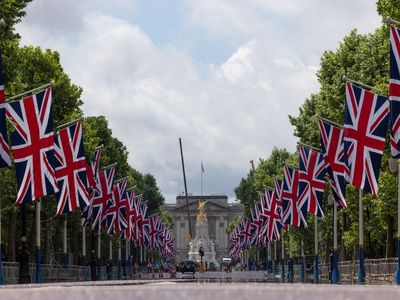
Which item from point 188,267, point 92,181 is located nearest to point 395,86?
point 92,181

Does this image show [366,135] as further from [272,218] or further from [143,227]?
[143,227]

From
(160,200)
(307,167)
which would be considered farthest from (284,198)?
(160,200)

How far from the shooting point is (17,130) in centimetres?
3500

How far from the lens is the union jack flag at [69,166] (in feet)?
140

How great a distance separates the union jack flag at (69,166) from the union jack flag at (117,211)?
74.9 feet

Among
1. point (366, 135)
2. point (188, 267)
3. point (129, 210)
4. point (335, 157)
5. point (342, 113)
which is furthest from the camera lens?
point (188, 267)

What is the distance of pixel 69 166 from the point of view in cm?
4309

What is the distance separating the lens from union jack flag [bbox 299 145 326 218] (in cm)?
4903

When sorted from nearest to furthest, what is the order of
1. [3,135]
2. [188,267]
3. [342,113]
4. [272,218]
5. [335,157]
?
1. [3,135]
2. [335,157]
3. [342,113]
4. [272,218]
5. [188,267]

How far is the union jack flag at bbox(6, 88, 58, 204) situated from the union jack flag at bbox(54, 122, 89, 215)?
6.86m

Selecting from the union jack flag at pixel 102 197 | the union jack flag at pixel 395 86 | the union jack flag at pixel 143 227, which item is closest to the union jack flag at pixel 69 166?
the union jack flag at pixel 102 197

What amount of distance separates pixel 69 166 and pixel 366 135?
1527 cm

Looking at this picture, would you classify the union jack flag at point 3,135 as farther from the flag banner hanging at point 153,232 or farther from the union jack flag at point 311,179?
the flag banner hanging at point 153,232

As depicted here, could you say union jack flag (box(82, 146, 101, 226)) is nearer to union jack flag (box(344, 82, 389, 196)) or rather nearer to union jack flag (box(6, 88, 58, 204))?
union jack flag (box(6, 88, 58, 204))
